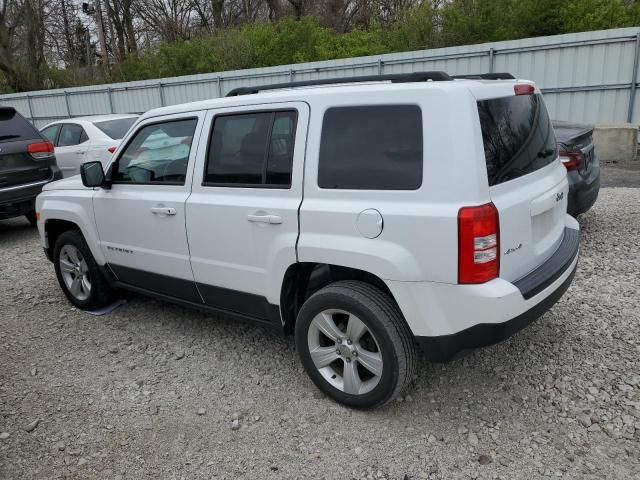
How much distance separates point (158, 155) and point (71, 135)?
21.8 ft

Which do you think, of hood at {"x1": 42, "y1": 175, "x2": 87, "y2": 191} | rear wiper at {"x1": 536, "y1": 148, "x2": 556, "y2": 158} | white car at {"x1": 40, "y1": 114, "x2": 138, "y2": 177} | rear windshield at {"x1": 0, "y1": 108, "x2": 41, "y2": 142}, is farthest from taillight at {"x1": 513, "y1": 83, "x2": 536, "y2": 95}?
white car at {"x1": 40, "y1": 114, "x2": 138, "y2": 177}

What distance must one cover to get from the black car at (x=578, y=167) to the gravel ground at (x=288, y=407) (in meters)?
1.08

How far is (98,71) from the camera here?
27969 millimetres

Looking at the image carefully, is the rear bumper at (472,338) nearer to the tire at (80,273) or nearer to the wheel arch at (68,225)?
the wheel arch at (68,225)

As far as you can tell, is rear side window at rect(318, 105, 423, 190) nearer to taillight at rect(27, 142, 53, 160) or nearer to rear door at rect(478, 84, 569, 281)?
rear door at rect(478, 84, 569, 281)

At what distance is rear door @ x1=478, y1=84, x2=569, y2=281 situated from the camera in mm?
2652

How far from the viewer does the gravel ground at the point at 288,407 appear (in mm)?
2713

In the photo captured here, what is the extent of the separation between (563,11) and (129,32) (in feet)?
82.3

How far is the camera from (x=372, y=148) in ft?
9.18

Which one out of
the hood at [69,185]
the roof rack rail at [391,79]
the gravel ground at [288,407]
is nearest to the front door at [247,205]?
the roof rack rail at [391,79]

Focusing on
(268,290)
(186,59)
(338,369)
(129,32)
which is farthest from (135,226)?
(129,32)

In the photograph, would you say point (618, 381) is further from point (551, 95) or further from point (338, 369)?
point (551, 95)

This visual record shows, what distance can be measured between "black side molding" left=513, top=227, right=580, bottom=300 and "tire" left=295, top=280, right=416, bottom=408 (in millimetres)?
648

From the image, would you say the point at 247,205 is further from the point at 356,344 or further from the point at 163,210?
the point at 356,344
